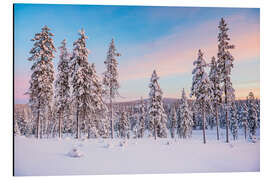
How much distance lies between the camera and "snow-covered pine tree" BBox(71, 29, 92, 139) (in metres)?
15.4

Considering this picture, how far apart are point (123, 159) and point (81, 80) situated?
8.51 metres

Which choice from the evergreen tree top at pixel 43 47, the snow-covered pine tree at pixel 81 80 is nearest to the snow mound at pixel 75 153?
the snow-covered pine tree at pixel 81 80

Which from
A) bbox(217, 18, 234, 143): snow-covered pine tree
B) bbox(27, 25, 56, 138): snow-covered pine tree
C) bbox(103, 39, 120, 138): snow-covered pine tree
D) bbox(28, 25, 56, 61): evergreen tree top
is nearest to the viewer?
bbox(28, 25, 56, 61): evergreen tree top

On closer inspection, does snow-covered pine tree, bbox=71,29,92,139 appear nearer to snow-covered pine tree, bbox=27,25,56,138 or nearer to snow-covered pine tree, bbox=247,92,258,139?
snow-covered pine tree, bbox=27,25,56,138

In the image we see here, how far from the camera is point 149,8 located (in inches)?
463

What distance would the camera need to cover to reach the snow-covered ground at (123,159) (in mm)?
9312

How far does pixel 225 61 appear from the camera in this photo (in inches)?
577

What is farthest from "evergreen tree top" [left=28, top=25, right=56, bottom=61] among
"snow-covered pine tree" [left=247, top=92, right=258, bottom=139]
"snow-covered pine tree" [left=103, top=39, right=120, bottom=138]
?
"snow-covered pine tree" [left=247, top=92, right=258, bottom=139]

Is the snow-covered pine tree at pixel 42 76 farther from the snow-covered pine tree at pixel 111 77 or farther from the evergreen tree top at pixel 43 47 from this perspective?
the snow-covered pine tree at pixel 111 77

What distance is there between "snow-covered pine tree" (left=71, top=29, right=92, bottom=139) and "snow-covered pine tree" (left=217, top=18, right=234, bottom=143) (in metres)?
10.5

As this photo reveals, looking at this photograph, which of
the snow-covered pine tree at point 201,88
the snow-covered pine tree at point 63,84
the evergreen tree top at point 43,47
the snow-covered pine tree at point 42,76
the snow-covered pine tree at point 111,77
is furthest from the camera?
the snow-covered pine tree at point 111,77

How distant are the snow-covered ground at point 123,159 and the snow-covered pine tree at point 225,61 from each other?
3378 mm

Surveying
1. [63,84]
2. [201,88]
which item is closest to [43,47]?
[63,84]

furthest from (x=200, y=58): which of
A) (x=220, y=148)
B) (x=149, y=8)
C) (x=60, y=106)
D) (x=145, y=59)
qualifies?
(x=60, y=106)
